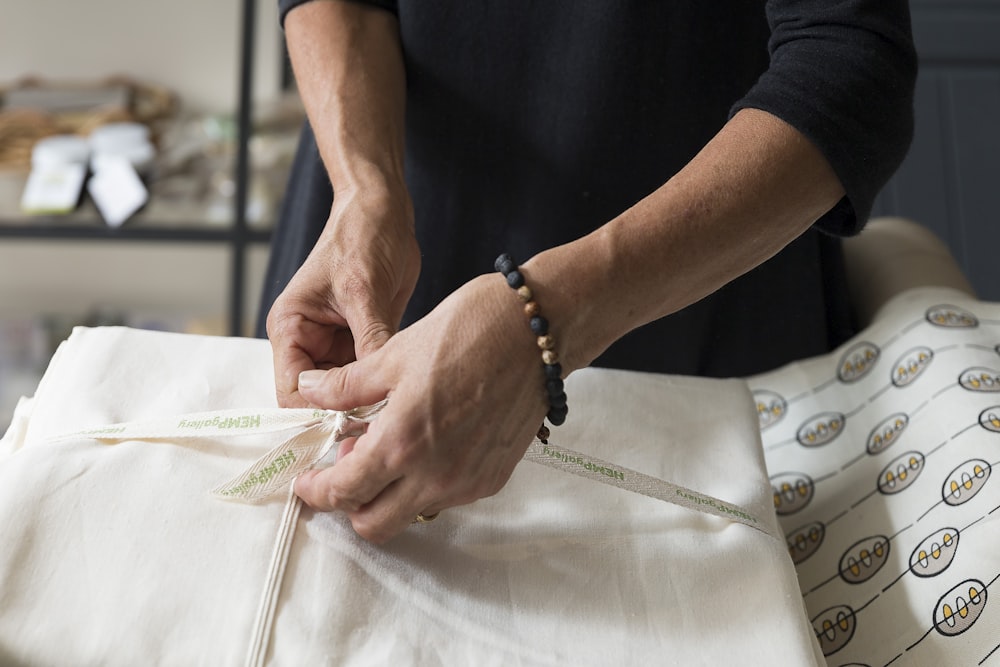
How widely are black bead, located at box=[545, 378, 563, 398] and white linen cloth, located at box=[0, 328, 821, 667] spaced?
0.29ft

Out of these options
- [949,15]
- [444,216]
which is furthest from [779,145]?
[949,15]

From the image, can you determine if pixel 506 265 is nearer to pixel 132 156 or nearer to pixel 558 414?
pixel 558 414

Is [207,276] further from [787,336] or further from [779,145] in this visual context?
[779,145]

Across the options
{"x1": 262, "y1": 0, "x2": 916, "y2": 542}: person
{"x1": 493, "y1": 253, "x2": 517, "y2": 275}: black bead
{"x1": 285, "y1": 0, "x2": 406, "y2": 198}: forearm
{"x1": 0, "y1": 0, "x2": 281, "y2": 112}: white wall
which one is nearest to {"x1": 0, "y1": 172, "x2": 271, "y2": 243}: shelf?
{"x1": 0, "y1": 0, "x2": 281, "y2": 112}: white wall

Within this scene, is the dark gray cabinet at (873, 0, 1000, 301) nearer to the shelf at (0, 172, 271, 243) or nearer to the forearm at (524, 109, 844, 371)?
the forearm at (524, 109, 844, 371)

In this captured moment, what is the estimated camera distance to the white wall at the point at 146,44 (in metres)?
2.33

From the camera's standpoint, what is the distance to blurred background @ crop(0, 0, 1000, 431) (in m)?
2.23

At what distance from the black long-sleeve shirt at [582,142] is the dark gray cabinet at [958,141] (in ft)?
3.22

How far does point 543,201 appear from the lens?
863 millimetres

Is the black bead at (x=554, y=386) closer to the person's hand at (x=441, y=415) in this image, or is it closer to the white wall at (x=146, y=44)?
the person's hand at (x=441, y=415)

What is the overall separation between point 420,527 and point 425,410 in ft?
0.31

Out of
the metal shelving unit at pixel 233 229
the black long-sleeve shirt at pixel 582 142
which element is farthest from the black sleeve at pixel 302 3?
the metal shelving unit at pixel 233 229

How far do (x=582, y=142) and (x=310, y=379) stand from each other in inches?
14.5

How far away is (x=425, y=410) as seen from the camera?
525 mm
